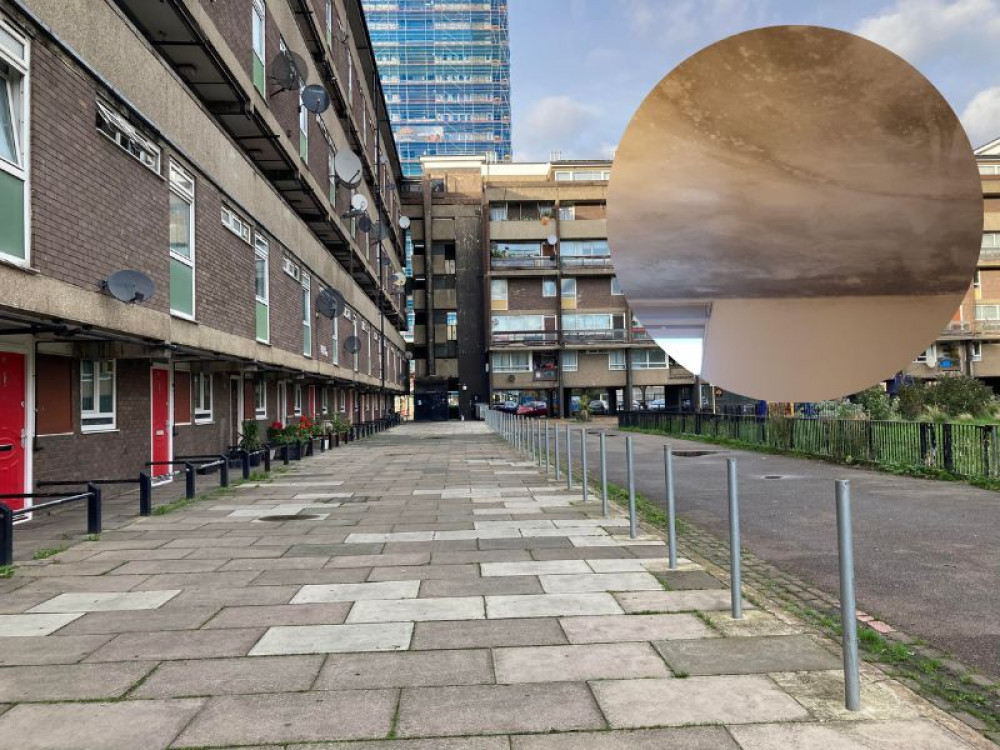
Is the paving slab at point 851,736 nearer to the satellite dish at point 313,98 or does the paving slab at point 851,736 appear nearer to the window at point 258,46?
the window at point 258,46

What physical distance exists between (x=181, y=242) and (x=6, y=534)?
8.42 m

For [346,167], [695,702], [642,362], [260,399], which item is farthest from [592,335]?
[695,702]

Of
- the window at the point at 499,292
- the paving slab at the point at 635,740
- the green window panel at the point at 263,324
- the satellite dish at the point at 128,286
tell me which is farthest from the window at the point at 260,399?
the window at the point at 499,292

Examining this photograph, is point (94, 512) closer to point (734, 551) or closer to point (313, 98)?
point (734, 551)

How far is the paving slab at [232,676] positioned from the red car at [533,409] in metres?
54.8

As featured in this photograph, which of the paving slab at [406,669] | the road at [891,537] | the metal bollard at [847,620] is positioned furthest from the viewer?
the road at [891,537]

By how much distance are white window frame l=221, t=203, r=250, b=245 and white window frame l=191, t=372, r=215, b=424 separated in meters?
3.25

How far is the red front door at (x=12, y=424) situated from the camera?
9.50m

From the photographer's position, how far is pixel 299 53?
79.3 ft

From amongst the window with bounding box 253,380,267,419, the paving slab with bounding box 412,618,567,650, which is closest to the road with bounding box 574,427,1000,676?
the paving slab with bounding box 412,618,567,650

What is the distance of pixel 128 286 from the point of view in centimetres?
1080

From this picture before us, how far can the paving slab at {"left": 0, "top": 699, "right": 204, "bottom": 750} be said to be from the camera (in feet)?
11.4

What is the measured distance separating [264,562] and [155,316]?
6.57 meters

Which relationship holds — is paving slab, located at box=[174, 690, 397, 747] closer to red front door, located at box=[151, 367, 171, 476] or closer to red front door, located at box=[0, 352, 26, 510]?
red front door, located at box=[0, 352, 26, 510]
